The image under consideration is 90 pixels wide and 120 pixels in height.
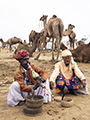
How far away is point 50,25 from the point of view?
7.89m

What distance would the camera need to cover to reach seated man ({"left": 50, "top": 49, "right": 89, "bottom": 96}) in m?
3.44

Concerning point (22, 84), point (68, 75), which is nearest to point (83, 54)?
point (68, 75)

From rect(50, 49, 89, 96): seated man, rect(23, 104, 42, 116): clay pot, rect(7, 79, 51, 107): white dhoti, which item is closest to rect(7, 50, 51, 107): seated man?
rect(7, 79, 51, 107): white dhoti

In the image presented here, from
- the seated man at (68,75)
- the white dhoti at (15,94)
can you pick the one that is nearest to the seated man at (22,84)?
the white dhoti at (15,94)

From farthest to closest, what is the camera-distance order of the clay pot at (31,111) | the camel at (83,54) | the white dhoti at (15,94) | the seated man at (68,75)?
the camel at (83,54)
the seated man at (68,75)
the white dhoti at (15,94)
the clay pot at (31,111)

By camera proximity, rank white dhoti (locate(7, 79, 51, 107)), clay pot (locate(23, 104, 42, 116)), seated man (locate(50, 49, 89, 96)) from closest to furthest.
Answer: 1. clay pot (locate(23, 104, 42, 116))
2. white dhoti (locate(7, 79, 51, 107))
3. seated man (locate(50, 49, 89, 96))

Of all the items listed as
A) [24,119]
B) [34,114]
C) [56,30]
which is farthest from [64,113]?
[56,30]

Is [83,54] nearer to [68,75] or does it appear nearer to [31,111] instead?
[68,75]

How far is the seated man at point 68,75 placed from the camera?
11.3 feet

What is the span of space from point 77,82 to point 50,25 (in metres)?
5.15

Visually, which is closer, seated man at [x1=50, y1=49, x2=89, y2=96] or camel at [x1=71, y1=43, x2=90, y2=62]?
seated man at [x1=50, y1=49, x2=89, y2=96]

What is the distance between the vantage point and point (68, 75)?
3.64 meters

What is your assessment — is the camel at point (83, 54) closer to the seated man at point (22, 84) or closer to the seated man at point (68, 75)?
the seated man at point (68, 75)

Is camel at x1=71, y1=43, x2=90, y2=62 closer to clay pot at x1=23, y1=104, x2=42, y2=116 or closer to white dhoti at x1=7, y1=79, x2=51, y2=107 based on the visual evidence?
white dhoti at x1=7, y1=79, x2=51, y2=107
